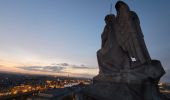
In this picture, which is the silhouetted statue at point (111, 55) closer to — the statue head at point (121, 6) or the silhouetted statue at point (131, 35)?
the silhouetted statue at point (131, 35)

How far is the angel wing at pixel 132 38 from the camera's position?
33.4 feet

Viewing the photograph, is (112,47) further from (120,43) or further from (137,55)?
(137,55)

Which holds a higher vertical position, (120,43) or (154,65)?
(120,43)

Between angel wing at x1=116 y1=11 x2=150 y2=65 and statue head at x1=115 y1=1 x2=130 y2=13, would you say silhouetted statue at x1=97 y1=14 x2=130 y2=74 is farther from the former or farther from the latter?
statue head at x1=115 y1=1 x2=130 y2=13

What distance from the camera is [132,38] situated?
1046cm

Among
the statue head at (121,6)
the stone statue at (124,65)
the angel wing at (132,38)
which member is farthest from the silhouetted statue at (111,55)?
the statue head at (121,6)

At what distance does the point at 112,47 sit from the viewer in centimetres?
1108

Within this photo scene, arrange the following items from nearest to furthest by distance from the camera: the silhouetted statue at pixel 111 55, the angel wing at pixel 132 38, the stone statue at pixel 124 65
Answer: the stone statue at pixel 124 65, the angel wing at pixel 132 38, the silhouetted statue at pixel 111 55

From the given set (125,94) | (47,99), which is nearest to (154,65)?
(125,94)

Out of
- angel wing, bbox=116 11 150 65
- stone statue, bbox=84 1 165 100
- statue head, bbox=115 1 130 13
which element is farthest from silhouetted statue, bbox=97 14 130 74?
statue head, bbox=115 1 130 13

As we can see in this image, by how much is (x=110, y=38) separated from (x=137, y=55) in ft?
5.20

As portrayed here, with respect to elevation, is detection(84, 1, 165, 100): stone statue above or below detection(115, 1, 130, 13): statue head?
below

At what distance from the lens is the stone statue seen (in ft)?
31.8

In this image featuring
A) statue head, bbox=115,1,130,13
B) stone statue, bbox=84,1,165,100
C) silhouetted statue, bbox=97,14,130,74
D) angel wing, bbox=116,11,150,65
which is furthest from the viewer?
statue head, bbox=115,1,130,13
